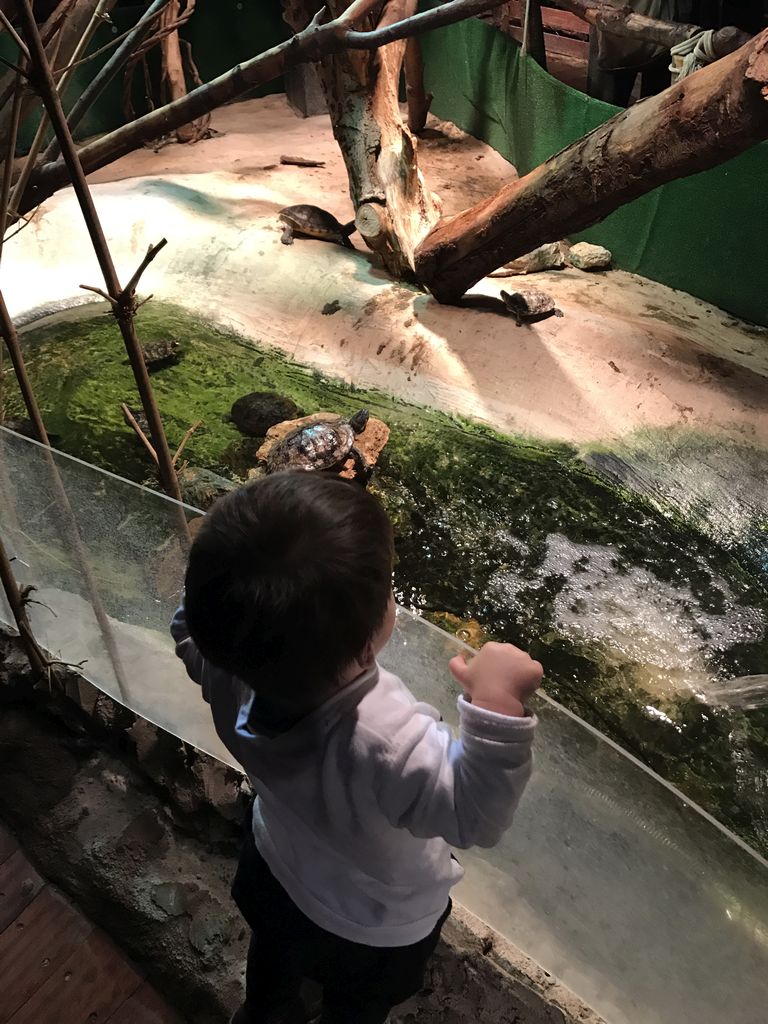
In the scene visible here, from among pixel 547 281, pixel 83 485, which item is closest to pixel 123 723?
pixel 83 485

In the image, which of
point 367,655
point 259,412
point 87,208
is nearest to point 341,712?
point 367,655

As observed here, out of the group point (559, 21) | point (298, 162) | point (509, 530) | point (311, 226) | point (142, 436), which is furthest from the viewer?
point (298, 162)

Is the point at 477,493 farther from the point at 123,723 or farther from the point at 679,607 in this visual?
the point at 123,723

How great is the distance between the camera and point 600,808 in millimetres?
1359

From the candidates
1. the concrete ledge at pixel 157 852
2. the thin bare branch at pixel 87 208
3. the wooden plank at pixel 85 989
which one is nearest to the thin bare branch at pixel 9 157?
the thin bare branch at pixel 87 208

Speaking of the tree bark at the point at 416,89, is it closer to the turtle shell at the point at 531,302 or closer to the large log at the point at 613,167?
the large log at the point at 613,167

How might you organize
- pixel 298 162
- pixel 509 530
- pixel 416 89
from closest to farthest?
pixel 509 530 → pixel 298 162 → pixel 416 89

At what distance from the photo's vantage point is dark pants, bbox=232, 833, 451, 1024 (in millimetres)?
1139

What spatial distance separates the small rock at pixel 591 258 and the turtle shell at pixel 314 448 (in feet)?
8.00

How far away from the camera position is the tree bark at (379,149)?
15.5 ft

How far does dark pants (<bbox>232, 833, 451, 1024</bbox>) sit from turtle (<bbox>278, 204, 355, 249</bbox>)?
14.9ft

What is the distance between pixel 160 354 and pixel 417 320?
4.79 feet

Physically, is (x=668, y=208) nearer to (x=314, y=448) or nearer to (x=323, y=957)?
(x=314, y=448)

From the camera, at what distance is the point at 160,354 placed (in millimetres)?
4191
